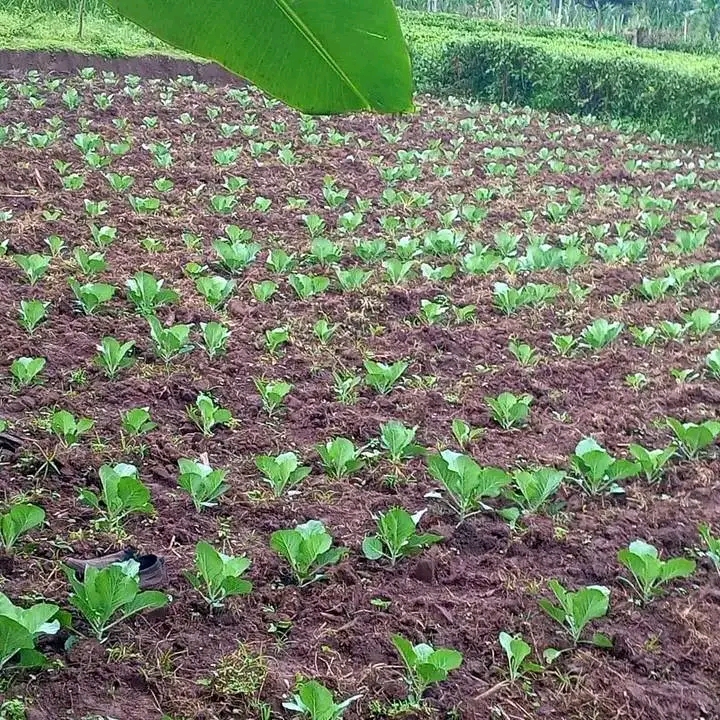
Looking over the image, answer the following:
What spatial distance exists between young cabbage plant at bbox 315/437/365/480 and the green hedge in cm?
849

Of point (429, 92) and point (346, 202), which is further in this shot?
point (429, 92)

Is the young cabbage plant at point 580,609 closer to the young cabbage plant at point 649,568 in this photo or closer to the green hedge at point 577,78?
the young cabbage plant at point 649,568

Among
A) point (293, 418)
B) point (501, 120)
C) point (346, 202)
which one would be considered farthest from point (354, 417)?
point (501, 120)

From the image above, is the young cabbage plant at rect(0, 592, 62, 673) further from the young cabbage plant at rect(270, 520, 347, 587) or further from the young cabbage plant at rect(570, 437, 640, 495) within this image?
the young cabbage plant at rect(570, 437, 640, 495)

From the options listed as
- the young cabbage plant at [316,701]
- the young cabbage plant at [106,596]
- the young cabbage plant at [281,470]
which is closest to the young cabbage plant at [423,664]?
the young cabbage plant at [316,701]

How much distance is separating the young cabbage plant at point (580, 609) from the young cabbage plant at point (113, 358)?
191cm

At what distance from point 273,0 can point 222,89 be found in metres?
10.8

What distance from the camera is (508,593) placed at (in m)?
2.54

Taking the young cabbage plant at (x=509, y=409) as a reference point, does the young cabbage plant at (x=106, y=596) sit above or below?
above

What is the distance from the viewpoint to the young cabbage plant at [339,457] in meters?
3.07

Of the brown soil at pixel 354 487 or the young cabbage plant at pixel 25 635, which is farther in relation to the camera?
the brown soil at pixel 354 487

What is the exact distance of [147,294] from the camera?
4332mm

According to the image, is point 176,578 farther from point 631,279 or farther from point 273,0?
point 631,279

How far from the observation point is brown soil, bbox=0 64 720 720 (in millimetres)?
2201
